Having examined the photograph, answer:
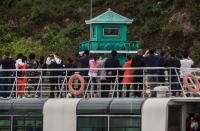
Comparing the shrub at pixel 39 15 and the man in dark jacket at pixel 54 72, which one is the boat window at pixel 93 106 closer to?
the man in dark jacket at pixel 54 72

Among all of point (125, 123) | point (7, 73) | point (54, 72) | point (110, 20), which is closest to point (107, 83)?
point (125, 123)

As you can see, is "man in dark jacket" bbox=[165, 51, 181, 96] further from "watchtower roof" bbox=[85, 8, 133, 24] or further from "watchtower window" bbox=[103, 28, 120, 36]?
"watchtower roof" bbox=[85, 8, 133, 24]

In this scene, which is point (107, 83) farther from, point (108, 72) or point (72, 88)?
point (72, 88)

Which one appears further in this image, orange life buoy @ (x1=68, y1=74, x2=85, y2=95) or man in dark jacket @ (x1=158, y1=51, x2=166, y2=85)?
orange life buoy @ (x1=68, y1=74, x2=85, y2=95)

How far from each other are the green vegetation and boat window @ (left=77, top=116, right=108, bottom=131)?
35558mm

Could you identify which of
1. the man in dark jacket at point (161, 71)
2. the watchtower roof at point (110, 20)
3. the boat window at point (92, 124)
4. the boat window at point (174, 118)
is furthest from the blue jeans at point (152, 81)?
the watchtower roof at point (110, 20)

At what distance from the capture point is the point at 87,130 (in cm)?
2941

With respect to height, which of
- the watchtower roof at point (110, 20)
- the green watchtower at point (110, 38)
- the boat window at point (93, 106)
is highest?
the watchtower roof at point (110, 20)

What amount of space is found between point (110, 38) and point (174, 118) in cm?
2627

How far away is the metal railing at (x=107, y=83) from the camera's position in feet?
95.9

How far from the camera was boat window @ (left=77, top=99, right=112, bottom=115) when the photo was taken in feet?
96.0

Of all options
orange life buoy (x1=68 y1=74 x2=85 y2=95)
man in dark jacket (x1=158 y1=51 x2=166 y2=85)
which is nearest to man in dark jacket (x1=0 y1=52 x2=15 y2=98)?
orange life buoy (x1=68 y1=74 x2=85 y2=95)

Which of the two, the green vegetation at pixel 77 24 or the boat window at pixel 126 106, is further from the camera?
the green vegetation at pixel 77 24

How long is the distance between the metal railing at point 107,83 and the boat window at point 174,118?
0.54 meters
